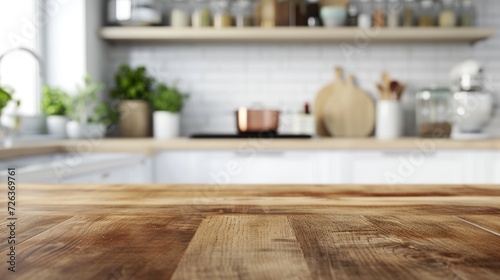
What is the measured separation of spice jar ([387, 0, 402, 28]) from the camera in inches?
127

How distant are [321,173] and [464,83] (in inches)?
42.0

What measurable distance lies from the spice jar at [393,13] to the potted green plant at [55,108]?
2.03 meters

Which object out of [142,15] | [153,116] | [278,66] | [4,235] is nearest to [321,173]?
[278,66]

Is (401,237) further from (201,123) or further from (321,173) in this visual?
(201,123)

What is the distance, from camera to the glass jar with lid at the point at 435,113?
2906 mm

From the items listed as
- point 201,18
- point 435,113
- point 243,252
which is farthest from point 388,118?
point 243,252

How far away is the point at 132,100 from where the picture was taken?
124 inches

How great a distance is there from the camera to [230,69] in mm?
3320

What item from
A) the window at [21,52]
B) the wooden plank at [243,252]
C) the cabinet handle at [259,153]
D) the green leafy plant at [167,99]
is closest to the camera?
the wooden plank at [243,252]

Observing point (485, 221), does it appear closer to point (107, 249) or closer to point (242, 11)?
point (107, 249)

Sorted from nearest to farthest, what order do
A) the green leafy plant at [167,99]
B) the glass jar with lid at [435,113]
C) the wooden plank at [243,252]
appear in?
1. the wooden plank at [243,252]
2. the glass jar with lid at [435,113]
3. the green leafy plant at [167,99]

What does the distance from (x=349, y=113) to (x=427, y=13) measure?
2.78 ft

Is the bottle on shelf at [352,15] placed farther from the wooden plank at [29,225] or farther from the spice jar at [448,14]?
the wooden plank at [29,225]

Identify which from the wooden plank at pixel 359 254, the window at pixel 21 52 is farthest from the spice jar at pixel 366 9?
the wooden plank at pixel 359 254
